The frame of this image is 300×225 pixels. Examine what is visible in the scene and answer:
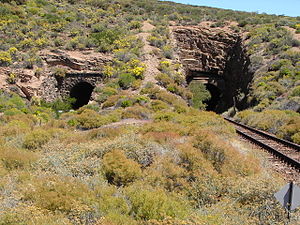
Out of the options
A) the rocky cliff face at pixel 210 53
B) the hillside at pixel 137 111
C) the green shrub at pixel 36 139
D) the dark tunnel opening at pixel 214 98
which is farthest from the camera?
the dark tunnel opening at pixel 214 98

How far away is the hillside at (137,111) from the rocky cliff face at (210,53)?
15 cm

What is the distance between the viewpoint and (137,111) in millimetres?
16234

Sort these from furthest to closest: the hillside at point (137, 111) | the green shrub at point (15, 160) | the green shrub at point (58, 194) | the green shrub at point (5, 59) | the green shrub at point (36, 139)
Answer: the green shrub at point (5, 59) < the green shrub at point (36, 139) < the green shrub at point (15, 160) < the hillside at point (137, 111) < the green shrub at point (58, 194)

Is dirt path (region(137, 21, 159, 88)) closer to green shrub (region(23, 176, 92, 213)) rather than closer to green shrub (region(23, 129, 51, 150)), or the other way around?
green shrub (region(23, 129, 51, 150))

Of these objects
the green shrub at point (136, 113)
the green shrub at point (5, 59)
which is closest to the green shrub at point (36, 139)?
the green shrub at point (136, 113)

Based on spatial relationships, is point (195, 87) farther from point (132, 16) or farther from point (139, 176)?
point (139, 176)

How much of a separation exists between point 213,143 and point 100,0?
139ft

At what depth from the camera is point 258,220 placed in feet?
17.2

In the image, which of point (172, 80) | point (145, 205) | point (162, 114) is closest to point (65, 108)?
point (172, 80)

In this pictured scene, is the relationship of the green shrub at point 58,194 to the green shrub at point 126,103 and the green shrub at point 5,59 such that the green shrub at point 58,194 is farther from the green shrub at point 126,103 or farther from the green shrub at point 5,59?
the green shrub at point 5,59

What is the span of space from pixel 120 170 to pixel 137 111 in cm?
901

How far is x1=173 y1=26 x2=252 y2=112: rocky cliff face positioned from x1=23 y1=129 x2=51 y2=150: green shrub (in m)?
28.0

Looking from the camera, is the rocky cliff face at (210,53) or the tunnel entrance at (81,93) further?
the rocky cliff face at (210,53)

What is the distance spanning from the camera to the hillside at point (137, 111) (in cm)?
580
